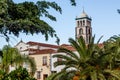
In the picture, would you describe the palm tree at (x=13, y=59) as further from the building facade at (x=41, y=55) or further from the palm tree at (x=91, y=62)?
the building facade at (x=41, y=55)

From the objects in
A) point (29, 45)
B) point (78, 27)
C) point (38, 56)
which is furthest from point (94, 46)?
point (78, 27)

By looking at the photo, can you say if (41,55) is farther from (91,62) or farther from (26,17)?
(26,17)

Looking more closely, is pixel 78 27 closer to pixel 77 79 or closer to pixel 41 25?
pixel 77 79

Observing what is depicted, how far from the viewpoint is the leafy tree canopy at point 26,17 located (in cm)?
913

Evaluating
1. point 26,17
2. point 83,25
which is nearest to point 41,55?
point 83,25

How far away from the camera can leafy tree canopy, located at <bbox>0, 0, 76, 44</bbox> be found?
9.13 meters

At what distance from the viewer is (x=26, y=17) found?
9.59m

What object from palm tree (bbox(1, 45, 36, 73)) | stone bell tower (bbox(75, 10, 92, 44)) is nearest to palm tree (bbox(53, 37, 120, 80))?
palm tree (bbox(1, 45, 36, 73))

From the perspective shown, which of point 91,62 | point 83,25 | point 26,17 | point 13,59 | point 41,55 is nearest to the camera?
point 26,17

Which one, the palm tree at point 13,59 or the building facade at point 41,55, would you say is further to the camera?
the building facade at point 41,55

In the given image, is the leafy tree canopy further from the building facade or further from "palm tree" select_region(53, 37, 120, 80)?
the building facade

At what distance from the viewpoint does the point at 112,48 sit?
116 ft

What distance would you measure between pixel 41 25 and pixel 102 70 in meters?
26.0

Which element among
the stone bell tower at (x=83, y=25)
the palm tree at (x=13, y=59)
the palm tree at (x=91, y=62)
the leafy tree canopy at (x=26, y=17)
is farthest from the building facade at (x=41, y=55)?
the leafy tree canopy at (x=26, y=17)
